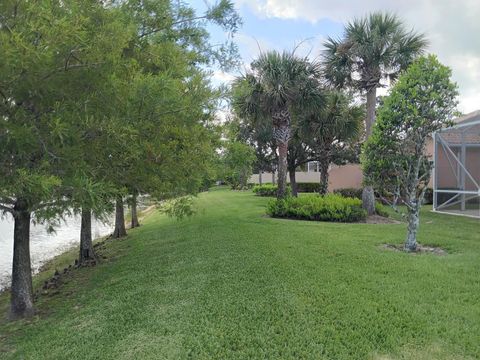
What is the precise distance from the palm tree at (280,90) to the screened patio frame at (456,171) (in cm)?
467

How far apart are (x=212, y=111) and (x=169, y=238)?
19.4ft

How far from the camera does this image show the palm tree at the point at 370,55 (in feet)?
43.4

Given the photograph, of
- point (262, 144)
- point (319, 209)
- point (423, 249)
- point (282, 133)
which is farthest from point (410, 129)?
point (262, 144)

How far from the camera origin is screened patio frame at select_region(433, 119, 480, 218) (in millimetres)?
14311

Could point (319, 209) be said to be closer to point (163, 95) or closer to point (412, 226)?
point (412, 226)

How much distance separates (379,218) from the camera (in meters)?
13.2

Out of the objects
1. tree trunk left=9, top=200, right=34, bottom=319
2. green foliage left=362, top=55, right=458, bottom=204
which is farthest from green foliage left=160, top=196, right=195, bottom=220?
green foliage left=362, top=55, right=458, bottom=204

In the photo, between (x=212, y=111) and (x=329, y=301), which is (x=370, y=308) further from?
(x=212, y=111)

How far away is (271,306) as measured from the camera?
4949 mm

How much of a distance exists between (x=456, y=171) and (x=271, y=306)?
41.6 feet

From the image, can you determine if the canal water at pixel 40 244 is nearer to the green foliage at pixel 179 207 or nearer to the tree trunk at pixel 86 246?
the tree trunk at pixel 86 246

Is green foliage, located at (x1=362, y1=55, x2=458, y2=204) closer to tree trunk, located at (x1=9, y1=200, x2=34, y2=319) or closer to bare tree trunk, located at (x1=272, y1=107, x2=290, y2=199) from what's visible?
tree trunk, located at (x1=9, y1=200, x2=34, y2=319)

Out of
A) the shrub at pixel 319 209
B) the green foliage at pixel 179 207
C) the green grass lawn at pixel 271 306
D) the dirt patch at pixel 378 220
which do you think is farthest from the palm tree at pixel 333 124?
the green foliage at pixel 179 207

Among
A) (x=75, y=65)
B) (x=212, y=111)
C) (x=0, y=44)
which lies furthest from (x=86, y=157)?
(x=212, y=111)
